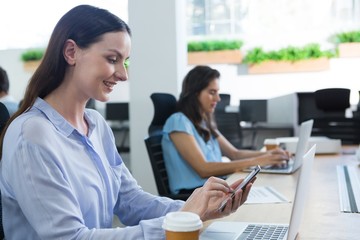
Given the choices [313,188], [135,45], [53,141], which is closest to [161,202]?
[53,141]

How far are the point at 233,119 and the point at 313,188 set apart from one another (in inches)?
127

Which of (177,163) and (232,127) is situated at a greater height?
(177,163)

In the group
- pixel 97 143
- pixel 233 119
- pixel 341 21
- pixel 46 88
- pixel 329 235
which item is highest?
pixel 341 21

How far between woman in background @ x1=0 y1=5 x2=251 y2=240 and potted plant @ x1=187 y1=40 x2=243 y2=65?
450 cm

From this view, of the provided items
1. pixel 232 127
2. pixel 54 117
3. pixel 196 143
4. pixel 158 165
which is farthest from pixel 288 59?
pixel 54 117

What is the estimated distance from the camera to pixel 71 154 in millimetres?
1142

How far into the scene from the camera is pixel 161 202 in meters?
1.36

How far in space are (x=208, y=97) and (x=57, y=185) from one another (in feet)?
5.53

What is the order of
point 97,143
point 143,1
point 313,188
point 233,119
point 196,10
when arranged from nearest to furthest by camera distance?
point 97,143
point 313,188
point 143,1
point 233,119
point 196,10

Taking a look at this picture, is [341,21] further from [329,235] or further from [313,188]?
[329,235]

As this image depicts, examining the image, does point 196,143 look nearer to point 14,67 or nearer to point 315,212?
point 315,212

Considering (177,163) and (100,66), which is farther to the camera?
(177,163)

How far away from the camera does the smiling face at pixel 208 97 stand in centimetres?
260

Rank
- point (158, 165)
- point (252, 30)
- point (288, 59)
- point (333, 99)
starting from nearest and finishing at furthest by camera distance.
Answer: point (158, 165) → point (333, 99) → point (288, 59) → point (252, 30)
